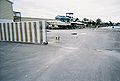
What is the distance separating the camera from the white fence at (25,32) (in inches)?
A: 570

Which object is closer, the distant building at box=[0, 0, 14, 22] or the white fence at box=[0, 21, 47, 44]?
the white fence at box=[0, 21, 47, 44]

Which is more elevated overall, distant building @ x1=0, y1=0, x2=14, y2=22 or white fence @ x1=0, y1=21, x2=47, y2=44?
distant building @ x1=0, y1=0, x2=14, y2=22

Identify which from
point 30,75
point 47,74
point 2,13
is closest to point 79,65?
point 47,74

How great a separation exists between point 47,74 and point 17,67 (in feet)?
5.58

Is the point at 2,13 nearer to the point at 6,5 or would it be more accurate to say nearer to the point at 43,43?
the point at 6,5

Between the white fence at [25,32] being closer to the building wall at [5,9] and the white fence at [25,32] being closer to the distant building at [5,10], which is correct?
the distant building at [5,10]

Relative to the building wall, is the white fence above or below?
below

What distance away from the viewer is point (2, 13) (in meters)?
21.8

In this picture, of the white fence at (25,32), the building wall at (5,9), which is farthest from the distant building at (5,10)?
the white fence at (25,32)

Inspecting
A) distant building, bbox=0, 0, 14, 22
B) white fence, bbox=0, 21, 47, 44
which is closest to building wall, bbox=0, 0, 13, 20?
distant building, bbox=0, 0, 14, 22

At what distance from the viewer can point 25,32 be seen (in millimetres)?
14844

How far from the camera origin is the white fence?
14486 mm

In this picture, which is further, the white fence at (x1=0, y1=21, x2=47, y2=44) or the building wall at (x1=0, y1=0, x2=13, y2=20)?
the building wall at (x1=0, y1=0, x2=13, y2=20)

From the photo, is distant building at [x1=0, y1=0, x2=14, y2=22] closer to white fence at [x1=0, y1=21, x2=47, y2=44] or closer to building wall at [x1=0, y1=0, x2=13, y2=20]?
building wall at [x1=0, y1=0, x2=13, y2=20]
